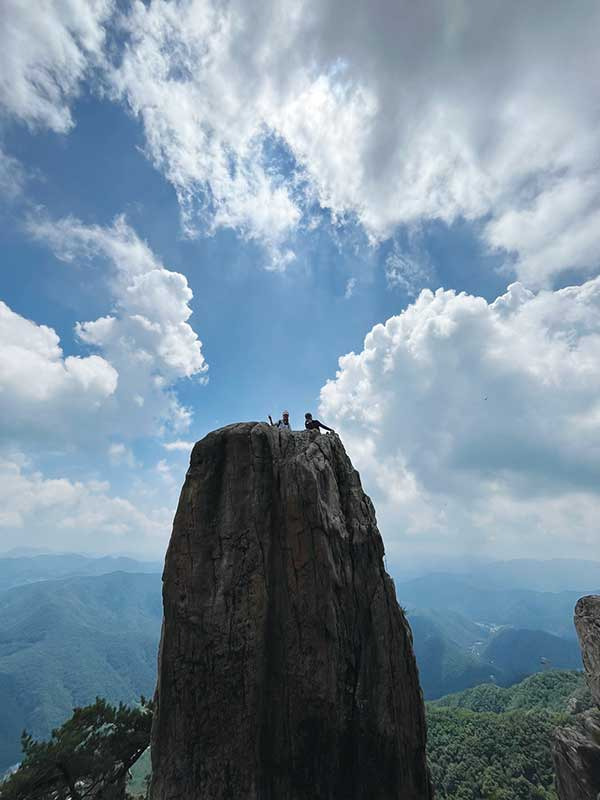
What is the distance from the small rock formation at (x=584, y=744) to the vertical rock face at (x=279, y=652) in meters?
18.6

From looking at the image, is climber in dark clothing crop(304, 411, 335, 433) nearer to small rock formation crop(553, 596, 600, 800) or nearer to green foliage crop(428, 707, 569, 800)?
small rock formation crop(553, 596, 600, 800)

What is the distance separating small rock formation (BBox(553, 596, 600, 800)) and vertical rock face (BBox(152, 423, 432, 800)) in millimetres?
18643

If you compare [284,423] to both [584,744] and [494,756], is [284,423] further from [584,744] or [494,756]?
[494,756]

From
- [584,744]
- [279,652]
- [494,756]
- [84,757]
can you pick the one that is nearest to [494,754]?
[494,756]

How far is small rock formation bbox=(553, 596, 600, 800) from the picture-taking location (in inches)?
1092

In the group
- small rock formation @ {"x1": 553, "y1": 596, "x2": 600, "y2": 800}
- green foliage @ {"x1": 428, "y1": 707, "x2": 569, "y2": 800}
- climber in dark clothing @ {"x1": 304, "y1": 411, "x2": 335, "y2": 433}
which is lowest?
green foliage @ {"x1": 428, "y1": 707, "x2": 569, "y2": 800}

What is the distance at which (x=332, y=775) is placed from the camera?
15492 mm

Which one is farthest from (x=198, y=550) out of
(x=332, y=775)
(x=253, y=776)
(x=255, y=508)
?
(x=332, y=775)

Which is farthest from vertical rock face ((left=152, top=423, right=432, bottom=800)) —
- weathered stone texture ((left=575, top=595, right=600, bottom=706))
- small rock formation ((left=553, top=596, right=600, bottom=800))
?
small rock formation ((left=553, top=596, right=600, bottom=800))

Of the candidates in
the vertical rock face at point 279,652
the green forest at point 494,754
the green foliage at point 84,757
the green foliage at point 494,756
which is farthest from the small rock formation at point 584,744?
the green forest at point 494,754

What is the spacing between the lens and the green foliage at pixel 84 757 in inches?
866

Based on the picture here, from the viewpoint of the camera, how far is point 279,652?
1653cm

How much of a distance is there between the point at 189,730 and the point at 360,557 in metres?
9.69

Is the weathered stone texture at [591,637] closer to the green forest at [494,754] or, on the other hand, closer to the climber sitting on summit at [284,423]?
the climber sitting on summit at [284,423]
